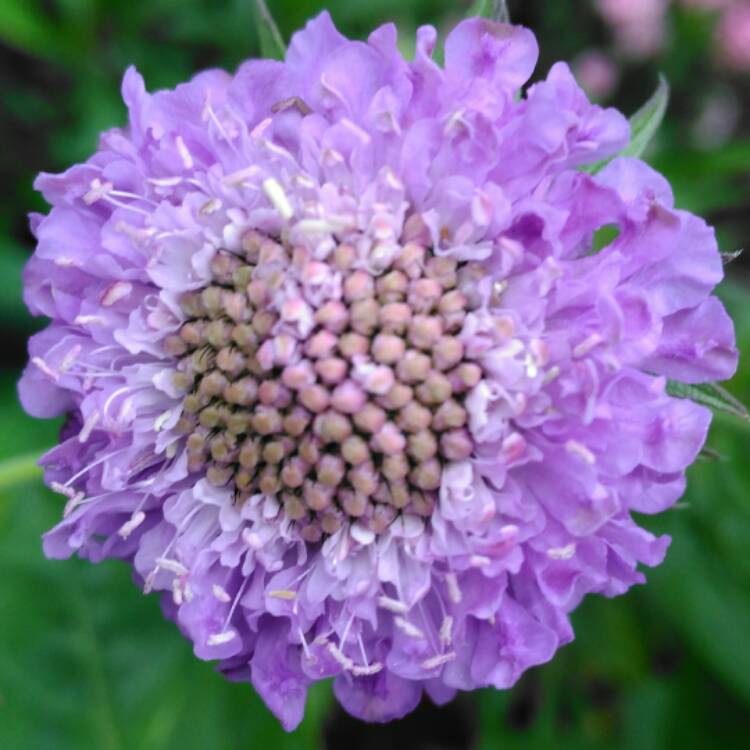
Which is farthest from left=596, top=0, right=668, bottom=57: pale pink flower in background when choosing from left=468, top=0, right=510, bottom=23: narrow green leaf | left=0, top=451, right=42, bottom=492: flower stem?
left=0, top=451, right=42, bottom=492: flower stem

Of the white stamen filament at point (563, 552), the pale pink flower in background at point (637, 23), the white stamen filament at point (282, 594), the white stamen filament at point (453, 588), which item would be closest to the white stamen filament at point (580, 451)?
the white stamen filament at point (563, 552)

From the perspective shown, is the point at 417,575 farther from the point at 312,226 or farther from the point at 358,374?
the point at 312,226

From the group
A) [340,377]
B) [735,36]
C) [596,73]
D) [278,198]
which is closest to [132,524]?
[340,377]

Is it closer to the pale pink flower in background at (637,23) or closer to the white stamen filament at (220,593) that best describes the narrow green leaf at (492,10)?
the white stamen filament at (220,593)

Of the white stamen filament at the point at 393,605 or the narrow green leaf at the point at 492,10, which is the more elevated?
the narrow green leaf at the point at 492,10

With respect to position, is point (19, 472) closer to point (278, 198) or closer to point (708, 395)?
point (278, 198)

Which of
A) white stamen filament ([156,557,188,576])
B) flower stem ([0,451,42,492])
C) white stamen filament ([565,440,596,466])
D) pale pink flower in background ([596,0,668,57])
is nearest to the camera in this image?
white stamen filament ([565,440,596,466])

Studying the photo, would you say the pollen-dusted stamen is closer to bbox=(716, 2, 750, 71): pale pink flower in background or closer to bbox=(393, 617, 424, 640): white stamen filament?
bbox=(393, 617, 424, 640): white stamen filament

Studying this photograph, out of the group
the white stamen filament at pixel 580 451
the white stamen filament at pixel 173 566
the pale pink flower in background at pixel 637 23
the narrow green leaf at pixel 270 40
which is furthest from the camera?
the pale pink flower in background at pixel 637 23
